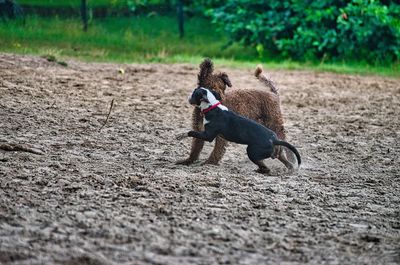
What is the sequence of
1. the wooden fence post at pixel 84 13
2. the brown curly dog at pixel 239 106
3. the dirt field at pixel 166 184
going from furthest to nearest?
the wooden fence post at pixel 84 13 < the brown curly dog at pixel 239 106 < the dirt field at pixel 166 184

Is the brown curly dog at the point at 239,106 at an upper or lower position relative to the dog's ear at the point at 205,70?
lower

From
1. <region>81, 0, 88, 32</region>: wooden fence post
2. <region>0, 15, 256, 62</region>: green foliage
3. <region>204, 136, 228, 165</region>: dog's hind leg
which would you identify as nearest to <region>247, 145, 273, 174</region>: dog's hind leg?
<region>204, 136, 228, 165</region>: dog's hind leg

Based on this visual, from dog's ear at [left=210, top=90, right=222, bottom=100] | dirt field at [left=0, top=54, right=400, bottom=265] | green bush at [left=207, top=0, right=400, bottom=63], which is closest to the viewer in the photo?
dirt field at [left=0, top=54, right=400, bottom=265]

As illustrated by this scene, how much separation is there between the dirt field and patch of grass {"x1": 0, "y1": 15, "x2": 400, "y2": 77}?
2.32 m

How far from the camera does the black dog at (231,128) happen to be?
740 centimetres

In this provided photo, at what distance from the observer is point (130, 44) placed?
1678cm

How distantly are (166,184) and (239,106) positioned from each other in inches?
56.7

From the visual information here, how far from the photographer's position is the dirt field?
5.12m

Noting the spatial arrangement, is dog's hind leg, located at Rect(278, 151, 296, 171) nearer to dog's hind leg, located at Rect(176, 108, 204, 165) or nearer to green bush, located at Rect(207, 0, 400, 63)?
dog's hind leg, located at Rect(176, 108, 204, 165)

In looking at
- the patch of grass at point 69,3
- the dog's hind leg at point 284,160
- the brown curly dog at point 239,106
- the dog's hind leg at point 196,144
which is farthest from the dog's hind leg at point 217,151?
the patch of grass at point 69,3

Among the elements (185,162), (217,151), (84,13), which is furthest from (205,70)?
(84,13)

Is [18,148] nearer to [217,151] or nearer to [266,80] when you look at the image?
[217,151]

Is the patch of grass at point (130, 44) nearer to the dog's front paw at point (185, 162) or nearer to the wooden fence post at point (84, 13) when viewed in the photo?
the wooden fence post at point (84, 13)

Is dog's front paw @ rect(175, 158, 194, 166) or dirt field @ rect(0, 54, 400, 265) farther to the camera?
dog's front paw @ rect(175, 158, 194, 166)
